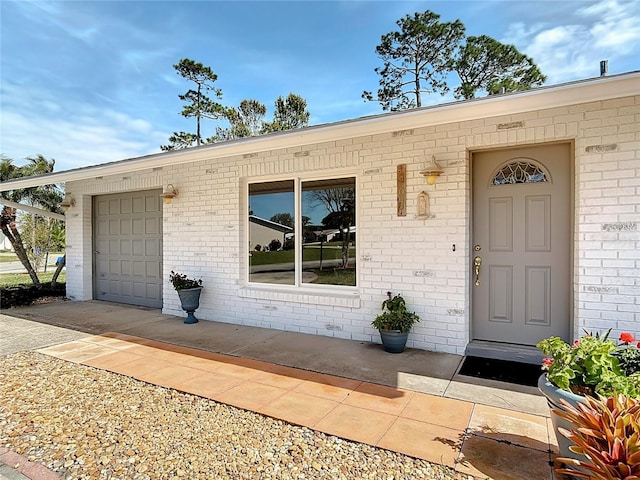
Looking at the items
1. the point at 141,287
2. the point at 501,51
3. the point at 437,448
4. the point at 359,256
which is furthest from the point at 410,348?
the point at 501,51

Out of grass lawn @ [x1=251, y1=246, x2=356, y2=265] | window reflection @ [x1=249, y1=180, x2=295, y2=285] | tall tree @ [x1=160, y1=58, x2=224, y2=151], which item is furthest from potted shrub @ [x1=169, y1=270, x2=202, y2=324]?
tall tree @ [x1=160, y1=58, x2=224, y2=151]

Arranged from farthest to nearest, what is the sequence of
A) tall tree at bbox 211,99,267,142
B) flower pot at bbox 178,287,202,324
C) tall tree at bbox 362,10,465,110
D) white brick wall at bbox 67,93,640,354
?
1. tall tree at bbox 211,99,267,142
2. tall tree at bbox 362,10,465,110
3. flower pot at bbox 178,287,202,324
4. white brick wall at bbox 67,93,640,354

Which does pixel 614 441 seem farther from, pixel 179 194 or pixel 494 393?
pixel 179 194

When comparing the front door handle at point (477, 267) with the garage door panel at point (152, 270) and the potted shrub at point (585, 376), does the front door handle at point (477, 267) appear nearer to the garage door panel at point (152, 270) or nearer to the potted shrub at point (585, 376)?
the potted shrub at point (585, 376)

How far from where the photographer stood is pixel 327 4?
8773mm

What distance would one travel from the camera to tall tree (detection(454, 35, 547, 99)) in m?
13.0

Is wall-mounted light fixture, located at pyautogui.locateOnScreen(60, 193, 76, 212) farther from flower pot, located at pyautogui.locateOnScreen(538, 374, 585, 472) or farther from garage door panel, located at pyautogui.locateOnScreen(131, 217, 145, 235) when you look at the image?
flower pot, located at pyautogui.locateOnScreen(538, 374, 585, 472)

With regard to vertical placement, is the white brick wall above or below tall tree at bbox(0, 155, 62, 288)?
below

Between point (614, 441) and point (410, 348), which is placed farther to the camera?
point (410, 348)

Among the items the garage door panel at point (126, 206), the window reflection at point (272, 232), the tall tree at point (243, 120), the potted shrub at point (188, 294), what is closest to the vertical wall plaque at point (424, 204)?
the window reflection at point (272, 232)

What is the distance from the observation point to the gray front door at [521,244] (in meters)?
3.89

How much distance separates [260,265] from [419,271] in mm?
2430

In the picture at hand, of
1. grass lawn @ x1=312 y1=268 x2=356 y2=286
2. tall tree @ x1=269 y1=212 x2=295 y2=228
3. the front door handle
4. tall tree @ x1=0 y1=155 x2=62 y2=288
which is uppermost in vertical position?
tall tree @ x1=0 y1=155 x2=62 y2=288

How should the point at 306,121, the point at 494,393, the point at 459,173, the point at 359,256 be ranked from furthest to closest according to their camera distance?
1. the point at 306,121
2. the point at 359,256
3. the point at 459,173
4. the point at 494,393
